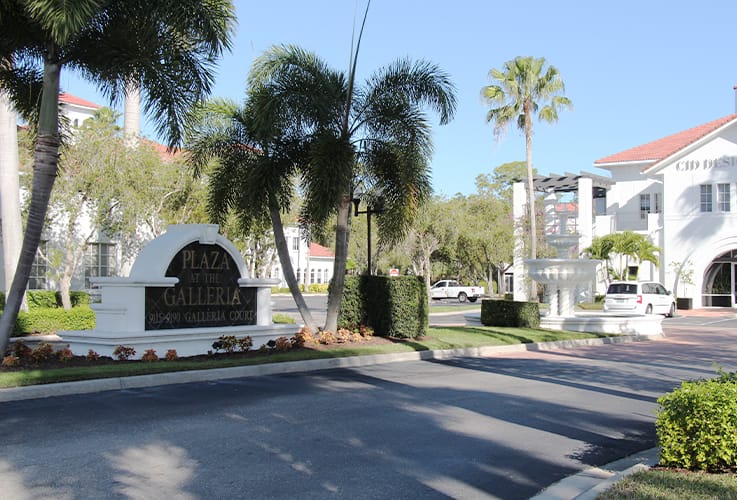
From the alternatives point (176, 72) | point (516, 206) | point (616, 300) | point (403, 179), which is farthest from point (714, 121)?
point (176, 72)

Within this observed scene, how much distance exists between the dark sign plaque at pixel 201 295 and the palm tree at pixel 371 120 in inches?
92.2

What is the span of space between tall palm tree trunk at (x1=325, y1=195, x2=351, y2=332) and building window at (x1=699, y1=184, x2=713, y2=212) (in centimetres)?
2912

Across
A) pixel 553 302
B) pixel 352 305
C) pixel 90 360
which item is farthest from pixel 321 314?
pixel 90 360

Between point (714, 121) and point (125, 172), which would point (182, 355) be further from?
point (714, 121)

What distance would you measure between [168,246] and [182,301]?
3.74 ft

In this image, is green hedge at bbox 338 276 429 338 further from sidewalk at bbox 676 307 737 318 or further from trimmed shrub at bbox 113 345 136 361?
sidewalk at bbox 676 307 737 318

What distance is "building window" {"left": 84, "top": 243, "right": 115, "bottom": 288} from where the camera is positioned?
110 feet

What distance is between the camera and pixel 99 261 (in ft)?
112

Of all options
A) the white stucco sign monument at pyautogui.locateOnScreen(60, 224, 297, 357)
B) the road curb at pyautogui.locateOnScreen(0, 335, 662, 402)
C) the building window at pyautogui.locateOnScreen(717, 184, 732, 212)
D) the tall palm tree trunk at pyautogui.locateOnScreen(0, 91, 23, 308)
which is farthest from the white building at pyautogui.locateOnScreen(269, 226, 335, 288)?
the white stucco sign monument at pyautogui.locateOnScreen(60, 224, 297, 357)

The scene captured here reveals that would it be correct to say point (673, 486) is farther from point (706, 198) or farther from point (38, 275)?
point (706, 198)

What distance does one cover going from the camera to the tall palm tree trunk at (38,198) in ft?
40.0

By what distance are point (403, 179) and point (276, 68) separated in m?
3.92

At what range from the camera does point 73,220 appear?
25.1 m

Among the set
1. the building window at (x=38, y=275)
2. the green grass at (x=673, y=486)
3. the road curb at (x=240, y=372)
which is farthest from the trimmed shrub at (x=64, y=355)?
the building window at (x=38, y=275)
